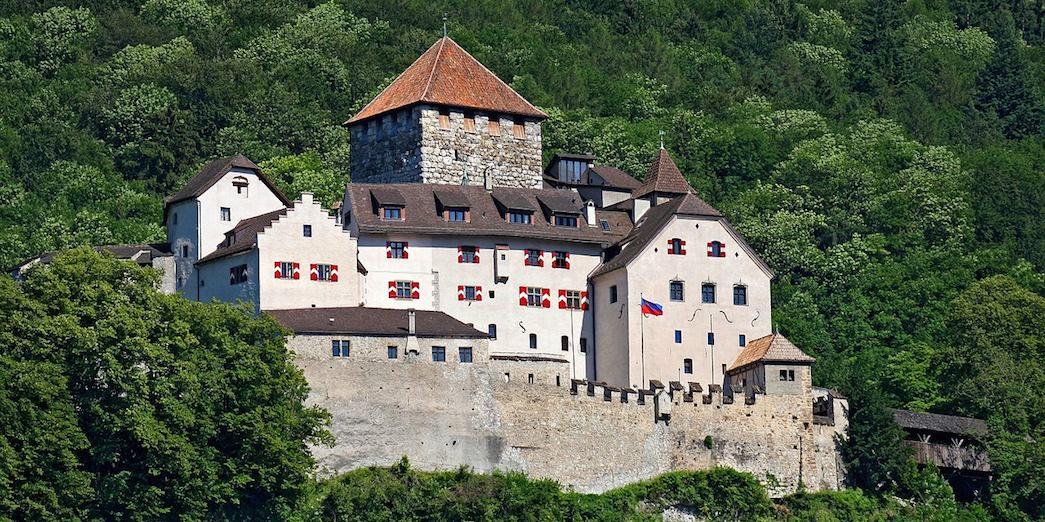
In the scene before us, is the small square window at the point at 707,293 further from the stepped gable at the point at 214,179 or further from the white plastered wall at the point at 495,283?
the stepped gable at the point at 214,179

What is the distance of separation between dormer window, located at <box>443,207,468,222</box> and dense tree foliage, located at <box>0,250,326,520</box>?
11.0 metres

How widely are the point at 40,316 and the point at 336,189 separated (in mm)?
29502

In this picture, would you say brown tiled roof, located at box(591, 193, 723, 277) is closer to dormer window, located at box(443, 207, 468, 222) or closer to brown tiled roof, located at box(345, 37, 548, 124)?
dormer window, located at box(443, 207, 468, 222)

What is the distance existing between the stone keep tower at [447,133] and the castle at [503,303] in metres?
0.08

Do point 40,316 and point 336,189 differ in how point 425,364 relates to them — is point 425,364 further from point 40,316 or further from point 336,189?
point 336,189

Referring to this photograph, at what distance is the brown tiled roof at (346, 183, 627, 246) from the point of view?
262ft

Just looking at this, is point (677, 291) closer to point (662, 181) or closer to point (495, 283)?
point (495, 283)

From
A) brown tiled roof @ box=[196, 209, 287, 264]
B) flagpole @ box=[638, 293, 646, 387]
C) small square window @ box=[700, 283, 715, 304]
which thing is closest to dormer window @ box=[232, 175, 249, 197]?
brown tiled roof @ box=[196, 209, 287, 264]

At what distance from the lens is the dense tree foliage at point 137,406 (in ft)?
222

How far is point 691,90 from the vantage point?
433 feet

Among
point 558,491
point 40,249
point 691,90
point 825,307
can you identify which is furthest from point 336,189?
point 691,90

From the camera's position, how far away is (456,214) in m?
81.0

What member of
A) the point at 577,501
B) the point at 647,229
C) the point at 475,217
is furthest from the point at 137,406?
the point at 647,229

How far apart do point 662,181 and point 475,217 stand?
7.95 m
